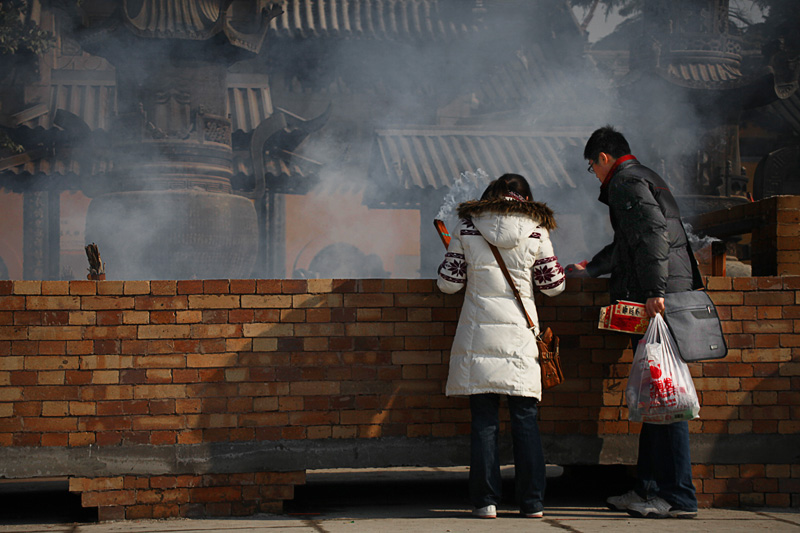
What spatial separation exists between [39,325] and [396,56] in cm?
947

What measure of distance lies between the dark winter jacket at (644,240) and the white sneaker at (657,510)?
971mm

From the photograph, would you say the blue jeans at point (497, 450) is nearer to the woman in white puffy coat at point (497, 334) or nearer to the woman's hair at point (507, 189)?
the woman in white puffy coat at point (497, 334)

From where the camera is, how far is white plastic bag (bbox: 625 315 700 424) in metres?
3.90

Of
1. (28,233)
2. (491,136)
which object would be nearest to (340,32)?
(491,136)

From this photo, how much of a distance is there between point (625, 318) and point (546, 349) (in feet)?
1.34

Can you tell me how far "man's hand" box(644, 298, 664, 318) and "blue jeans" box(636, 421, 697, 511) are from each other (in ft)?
1.78

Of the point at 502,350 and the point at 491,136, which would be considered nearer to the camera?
the point at 502,350

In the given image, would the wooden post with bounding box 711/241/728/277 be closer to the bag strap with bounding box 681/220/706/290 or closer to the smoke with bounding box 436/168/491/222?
the bag strap with bounding box 681/220/706/290

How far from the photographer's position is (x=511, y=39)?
13.7 m

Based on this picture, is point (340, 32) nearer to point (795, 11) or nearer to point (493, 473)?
point (795, 11)

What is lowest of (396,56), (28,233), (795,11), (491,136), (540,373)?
(540,373)

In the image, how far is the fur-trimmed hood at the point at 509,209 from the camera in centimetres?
→ 403

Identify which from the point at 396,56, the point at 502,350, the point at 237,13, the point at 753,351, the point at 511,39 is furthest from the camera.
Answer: the point at 511,39

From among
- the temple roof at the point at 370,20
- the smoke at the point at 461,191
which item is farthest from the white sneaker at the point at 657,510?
the temple roof at the point at 370,20
